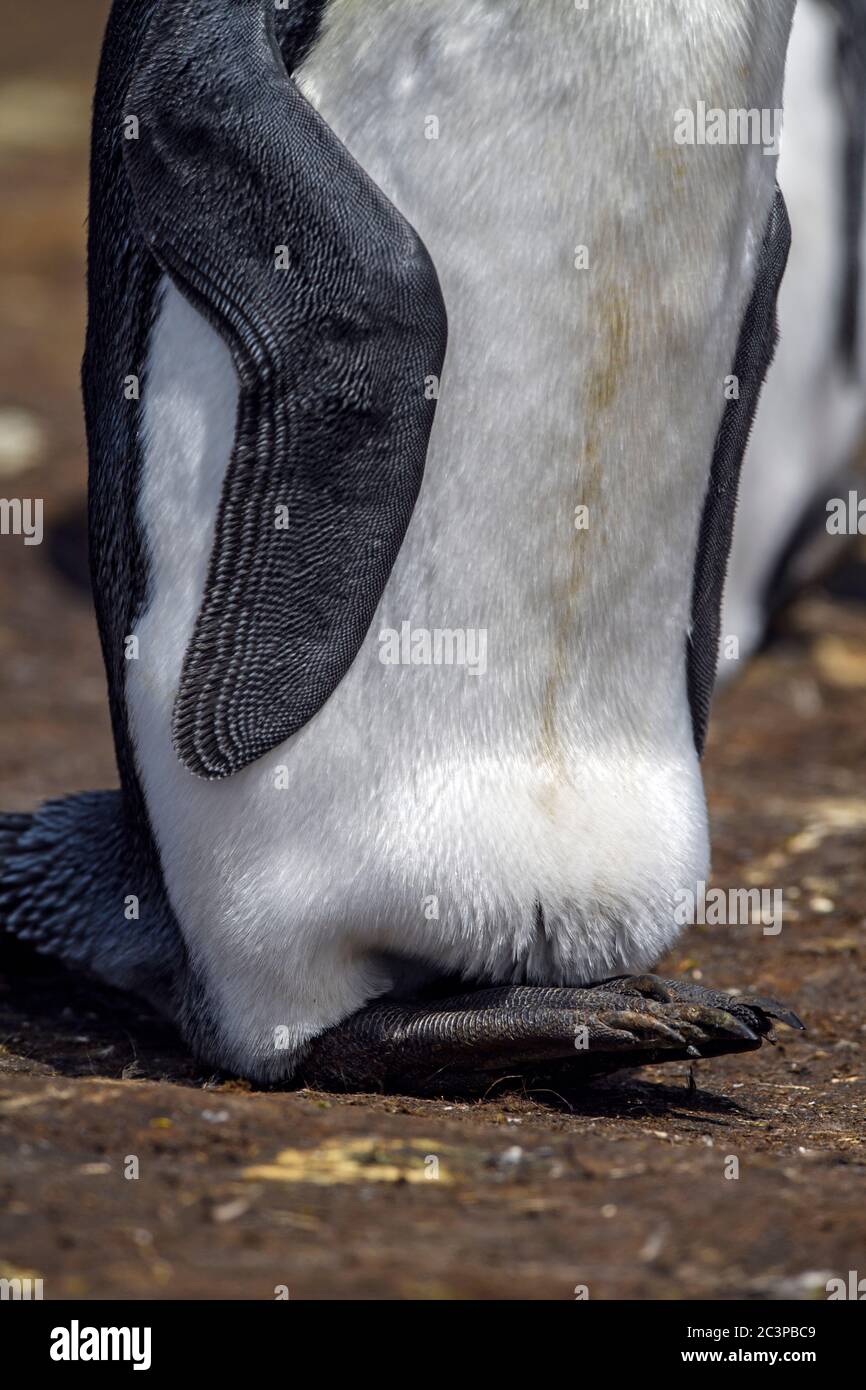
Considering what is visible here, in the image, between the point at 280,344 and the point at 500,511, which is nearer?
the point at 280,344

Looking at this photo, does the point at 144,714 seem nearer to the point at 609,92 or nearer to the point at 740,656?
the point at 609,92

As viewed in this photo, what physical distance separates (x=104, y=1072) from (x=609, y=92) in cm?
158

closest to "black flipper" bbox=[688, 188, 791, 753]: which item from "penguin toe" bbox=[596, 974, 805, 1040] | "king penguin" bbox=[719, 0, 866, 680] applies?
"penguin toe" bbox=[596, 974, 805, 1040]

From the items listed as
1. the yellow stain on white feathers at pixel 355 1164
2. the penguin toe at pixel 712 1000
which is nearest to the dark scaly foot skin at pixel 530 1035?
the penguin toe at pixel 712 1000

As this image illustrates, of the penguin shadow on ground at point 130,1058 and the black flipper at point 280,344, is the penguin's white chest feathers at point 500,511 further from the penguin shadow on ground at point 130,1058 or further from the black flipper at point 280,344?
the penguin shadow on ground at point 130,1058

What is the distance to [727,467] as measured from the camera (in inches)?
106

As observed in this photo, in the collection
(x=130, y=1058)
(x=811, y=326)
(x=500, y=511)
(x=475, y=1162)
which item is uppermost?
(x=811, y=326)

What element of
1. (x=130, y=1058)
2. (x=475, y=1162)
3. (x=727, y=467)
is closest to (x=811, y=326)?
(x=727, y=467)

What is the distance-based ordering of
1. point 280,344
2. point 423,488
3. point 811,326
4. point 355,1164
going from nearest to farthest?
point 355,1164 → point 280,344 → point 423,488 → point 811,326

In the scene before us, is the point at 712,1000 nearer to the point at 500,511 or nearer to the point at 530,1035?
the point at 530,1035

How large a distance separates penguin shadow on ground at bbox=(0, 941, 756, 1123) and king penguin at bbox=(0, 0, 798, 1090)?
67 mm

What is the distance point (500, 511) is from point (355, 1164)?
0.92m

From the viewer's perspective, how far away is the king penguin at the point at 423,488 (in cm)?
233

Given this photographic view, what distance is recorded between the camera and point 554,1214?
180cm
